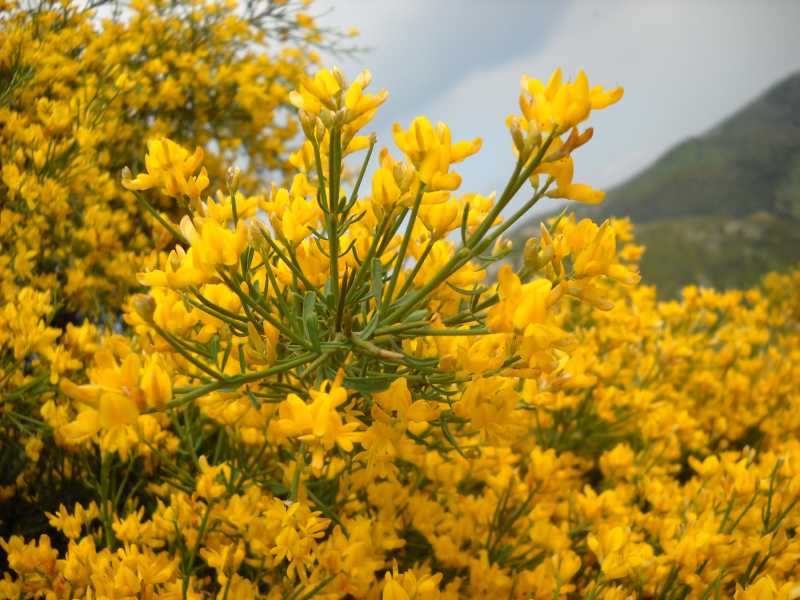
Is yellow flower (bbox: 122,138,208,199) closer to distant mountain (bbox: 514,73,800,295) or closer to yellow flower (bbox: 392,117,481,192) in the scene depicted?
yellow flower (bbox: 392,117,481,192)

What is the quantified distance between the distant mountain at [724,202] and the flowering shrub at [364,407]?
31.6 metres

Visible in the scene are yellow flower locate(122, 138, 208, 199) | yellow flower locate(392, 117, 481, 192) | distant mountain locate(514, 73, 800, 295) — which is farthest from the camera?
distant mountain locate(514, 73, 800, 295)

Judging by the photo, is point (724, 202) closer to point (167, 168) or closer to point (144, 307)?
point (167, 168)

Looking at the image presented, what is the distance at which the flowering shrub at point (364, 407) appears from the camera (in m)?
0.82

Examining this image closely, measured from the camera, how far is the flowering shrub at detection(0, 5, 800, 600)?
2.70 feet

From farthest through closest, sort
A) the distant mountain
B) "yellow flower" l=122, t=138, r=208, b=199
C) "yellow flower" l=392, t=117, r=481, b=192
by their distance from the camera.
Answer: the distant mountain → "yellow flower" l=122, t=138, r=208, b=199 → "yellow flower" l=392, t=117, r=481, b=192

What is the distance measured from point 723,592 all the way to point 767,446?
1.49 m

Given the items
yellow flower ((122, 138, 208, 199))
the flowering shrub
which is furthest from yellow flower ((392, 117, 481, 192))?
yellow flower ((122, 138, 208, 199))

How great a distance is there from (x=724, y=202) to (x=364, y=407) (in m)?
71.8

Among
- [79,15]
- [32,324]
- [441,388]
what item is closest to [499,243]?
[441,388]

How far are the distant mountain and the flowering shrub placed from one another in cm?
3162

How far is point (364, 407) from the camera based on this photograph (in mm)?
1077

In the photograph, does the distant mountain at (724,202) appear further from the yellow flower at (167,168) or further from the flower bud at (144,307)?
the flower bud at (144,307)

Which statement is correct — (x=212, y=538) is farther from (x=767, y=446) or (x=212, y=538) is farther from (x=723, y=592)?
(x=767, y=446)
